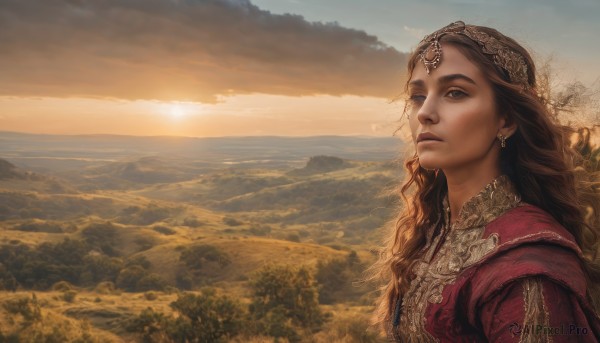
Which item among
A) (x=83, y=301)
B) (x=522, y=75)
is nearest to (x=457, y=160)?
(x=522, y=75)

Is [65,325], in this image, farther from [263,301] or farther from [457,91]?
[457,91]

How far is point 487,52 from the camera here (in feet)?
7.75

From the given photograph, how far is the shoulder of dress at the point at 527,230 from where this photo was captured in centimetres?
187

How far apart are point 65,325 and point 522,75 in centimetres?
2598

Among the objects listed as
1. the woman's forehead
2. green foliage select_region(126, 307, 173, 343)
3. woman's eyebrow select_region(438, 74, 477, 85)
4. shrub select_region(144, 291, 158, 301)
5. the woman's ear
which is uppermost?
the woman's forehead

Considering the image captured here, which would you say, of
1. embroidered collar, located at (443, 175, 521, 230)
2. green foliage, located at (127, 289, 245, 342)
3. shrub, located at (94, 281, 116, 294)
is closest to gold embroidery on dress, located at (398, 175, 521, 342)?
embroidered collar, located at (443, 175, 521, 230)

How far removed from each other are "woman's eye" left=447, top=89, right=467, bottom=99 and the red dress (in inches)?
19.4

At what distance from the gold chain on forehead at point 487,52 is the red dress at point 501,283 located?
1.82 ft

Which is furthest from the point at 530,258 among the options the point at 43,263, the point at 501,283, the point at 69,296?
the point at 43,263

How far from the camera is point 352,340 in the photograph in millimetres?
15344

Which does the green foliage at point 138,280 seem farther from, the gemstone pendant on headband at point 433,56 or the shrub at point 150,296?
the gemstone pendant on headband at point 433,56

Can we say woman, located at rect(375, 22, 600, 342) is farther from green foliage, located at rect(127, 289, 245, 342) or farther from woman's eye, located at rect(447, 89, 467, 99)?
green foliage, located at rect(127, 289, 245, 342)

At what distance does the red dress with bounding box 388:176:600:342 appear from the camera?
1719mm

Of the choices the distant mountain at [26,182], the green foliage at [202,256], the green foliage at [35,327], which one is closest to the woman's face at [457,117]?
the green foliage at [35,327]
